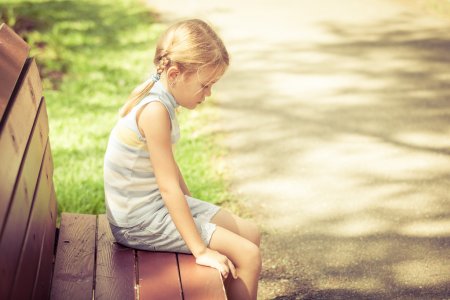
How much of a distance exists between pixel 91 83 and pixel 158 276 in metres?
4.42

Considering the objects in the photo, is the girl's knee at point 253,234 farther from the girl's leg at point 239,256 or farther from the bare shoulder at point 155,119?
the bare shoulder at point 155,119

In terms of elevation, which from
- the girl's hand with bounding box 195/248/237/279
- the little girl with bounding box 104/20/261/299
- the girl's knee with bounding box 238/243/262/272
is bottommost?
the girl's knee with bounding box 238/243/262/272

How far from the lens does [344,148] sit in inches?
208

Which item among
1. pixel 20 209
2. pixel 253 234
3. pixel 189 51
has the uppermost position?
pixel 189 51

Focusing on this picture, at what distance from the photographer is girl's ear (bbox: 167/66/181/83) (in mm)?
2855

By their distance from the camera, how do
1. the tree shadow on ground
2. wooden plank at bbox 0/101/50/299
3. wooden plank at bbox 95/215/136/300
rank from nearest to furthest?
1. wooden plank at bbox 0/101/50/299
2. wooden plank at bbox 95/215/136/300
3. the tree shadow on ground

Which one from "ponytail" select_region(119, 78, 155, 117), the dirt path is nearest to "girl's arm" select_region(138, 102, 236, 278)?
"ponytail" select_region(119, 78, 155, 117)

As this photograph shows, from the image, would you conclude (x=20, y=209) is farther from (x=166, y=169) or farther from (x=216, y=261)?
(x=216, y=261)

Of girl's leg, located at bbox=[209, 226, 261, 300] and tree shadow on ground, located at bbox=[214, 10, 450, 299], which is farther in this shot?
tree shadow on ground, located at bbox=[214, 10, 450, 299]

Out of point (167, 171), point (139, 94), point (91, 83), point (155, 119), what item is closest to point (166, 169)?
point (167, 171)

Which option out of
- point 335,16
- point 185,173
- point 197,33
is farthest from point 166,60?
point 335,16

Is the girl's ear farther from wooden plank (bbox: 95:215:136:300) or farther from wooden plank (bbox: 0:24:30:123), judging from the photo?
wooden plank (bbox: 95:215:136:300)

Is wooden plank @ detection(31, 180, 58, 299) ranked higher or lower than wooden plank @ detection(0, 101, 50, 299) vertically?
lower

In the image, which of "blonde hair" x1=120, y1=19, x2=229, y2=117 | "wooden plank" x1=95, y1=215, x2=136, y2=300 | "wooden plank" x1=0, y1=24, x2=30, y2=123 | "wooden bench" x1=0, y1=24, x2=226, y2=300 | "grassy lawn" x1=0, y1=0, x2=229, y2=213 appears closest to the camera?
"wooden bench" x1=0, y1=24, x2=226, y2=300
